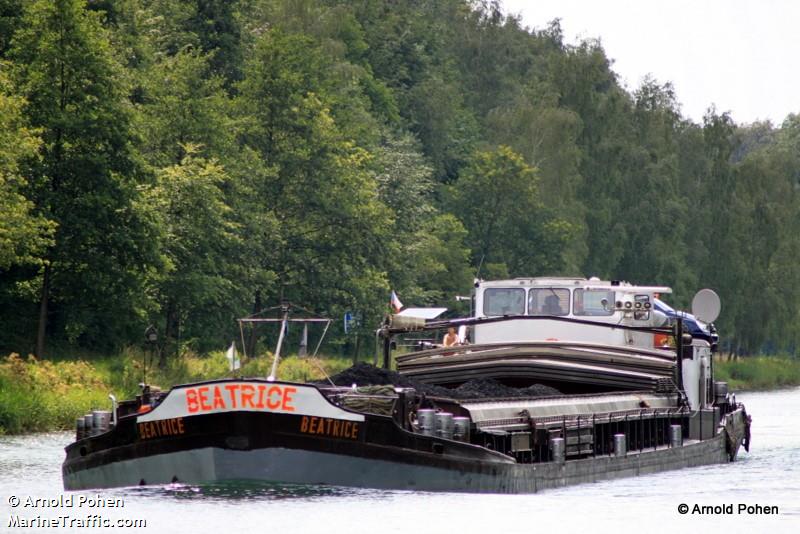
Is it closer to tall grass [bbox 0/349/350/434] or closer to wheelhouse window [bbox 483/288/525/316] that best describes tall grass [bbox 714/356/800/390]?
tall grass [bbox 0/349/350/434]

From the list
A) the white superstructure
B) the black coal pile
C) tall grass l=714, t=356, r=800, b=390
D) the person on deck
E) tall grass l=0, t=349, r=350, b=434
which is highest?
the white superstructure

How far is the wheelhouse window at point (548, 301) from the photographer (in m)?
36.0

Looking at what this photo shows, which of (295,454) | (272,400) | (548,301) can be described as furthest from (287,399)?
(548,301)

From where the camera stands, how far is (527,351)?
103ft

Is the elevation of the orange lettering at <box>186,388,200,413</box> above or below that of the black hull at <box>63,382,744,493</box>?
above

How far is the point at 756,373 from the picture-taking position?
94750 mm

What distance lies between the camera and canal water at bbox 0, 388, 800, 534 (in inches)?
859

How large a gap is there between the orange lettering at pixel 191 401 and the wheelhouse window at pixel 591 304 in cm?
1411

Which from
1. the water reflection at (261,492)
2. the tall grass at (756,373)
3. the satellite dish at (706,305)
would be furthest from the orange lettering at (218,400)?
the tall grass at (756,373)

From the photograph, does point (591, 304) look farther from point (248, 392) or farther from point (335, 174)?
point (335, 174)

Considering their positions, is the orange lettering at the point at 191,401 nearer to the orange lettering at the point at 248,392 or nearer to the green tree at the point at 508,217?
the orange lettering at the point at 248,392

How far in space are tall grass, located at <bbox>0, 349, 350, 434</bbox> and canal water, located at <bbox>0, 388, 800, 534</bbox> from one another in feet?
40.3

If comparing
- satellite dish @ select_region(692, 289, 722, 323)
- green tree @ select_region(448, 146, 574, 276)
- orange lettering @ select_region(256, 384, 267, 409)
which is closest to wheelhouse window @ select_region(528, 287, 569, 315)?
satellite dish @ select_region(692, 289, 722, 323)

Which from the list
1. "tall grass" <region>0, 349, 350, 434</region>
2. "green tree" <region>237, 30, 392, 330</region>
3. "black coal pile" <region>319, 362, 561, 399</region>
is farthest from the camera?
"green tree" <region>237, 30, 392, 330</region>
